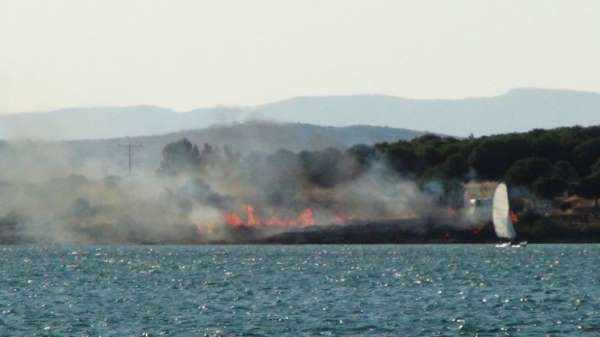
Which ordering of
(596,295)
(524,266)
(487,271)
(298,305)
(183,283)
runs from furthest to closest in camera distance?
1. (524,266)
2. (487,271)
3. (183,283)
4. (596,295)
5. (298,305)

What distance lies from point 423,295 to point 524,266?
60981 millimetres

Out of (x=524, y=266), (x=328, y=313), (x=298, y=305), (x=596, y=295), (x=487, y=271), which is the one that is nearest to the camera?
(x=328, y=313)

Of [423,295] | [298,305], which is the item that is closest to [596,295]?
[423,295]

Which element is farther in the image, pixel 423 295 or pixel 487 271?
pixel 487 271

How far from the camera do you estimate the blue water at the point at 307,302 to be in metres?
99.1

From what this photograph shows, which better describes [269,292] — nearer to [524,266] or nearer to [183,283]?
[183,283]

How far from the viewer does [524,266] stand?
189000 millimetres

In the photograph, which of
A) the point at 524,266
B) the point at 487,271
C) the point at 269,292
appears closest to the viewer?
the point at 269,292

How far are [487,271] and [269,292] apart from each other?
43641 millimetres

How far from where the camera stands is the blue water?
325 feet

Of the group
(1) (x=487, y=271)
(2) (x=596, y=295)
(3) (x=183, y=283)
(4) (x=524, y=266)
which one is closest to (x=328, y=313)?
(2) (x=596, y=295)

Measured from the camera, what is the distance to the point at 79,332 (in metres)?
97.7

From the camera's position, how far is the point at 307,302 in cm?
12244

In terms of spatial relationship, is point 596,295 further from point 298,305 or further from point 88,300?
point 88,300
